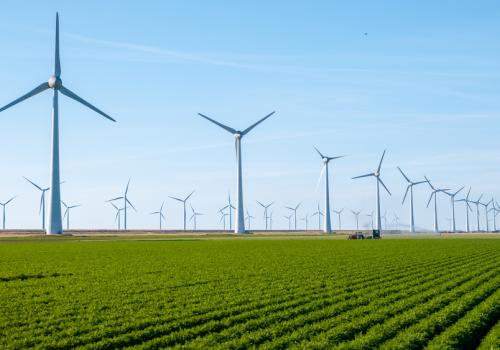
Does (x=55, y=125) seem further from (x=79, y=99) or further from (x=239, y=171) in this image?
(x=239, y=171)

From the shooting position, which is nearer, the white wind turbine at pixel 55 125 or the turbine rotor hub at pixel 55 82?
the white wind turbine at pixel 55 125

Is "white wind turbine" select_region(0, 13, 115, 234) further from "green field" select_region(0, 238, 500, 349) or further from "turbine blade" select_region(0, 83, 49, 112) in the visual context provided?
"green field" select_region(0, 238, 500, 349)

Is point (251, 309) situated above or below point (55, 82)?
below

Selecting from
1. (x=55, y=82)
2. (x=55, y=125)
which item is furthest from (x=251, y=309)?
(x=55, y=82)

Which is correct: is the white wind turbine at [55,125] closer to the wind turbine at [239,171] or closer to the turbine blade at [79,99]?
the turbine blade at [79,99]

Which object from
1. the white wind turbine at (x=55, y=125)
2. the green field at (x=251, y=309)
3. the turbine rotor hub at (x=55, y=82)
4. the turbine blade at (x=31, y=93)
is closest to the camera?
the green field at (x=251, y=309)

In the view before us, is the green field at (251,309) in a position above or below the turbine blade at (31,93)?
below

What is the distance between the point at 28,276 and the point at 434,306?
2287cm

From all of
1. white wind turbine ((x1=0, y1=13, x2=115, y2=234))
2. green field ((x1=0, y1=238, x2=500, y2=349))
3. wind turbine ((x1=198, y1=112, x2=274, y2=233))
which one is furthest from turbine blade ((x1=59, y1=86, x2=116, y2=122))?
green field ((x1=0, y1=238, x2=500, y2=349))

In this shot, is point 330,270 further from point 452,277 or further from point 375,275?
point 452,277

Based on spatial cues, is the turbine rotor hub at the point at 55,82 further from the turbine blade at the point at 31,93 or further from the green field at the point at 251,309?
the green field at the point at 251,309

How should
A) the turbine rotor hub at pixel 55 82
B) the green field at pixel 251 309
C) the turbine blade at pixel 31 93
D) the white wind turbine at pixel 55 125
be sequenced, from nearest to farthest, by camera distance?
the green field at pixel 251 309 < the turbine blade at pixel 31 93 < the white wind turbine at pixel 55 125 < the turbine rotor hub at pixel 55 82

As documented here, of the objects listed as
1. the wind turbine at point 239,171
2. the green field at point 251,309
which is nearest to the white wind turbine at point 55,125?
the wind turbine at point 239,171

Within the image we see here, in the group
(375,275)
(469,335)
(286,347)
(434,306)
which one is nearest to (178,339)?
(286,347)
